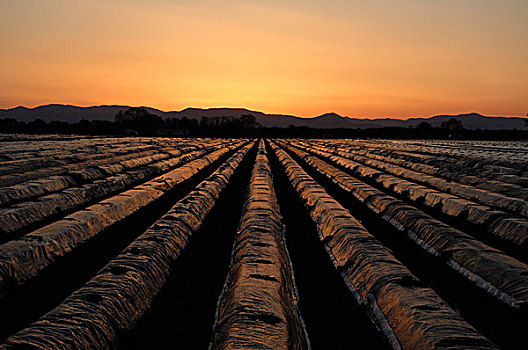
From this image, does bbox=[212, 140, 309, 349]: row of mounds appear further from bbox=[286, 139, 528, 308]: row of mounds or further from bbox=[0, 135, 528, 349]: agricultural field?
bbox=[286, 139, 528, 308]: row of mounds

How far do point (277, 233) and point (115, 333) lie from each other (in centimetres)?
205

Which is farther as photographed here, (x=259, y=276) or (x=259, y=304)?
(x=259, y=276)

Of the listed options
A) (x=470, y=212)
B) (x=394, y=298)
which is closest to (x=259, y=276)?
(x=394, y=298)

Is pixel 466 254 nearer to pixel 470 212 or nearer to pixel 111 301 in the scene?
pixel 470 212

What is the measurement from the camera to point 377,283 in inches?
98.1

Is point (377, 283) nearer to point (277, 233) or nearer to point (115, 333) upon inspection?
point (277, 233)

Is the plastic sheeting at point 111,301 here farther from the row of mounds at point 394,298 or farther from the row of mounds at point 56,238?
the row of mounds at point 394,298

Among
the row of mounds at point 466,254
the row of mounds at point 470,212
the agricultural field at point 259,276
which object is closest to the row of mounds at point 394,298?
the agricultural field at point 259,276

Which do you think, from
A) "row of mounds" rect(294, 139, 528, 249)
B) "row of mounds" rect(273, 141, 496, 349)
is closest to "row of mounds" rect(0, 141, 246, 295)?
"row of mounds" rect(273, 141, 496, 349)

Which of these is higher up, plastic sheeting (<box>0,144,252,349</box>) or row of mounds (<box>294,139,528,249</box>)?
plastic sheeting (<box>0,144,252,349</box>)

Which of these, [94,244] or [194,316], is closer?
[194,316]

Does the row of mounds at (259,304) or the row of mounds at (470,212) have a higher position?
the row of mounds at (259,304)

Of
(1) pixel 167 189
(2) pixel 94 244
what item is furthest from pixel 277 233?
(1) pixel 167 189

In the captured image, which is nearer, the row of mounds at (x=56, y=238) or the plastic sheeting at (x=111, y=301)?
the plastic sheeting at (x=111, y=301)
